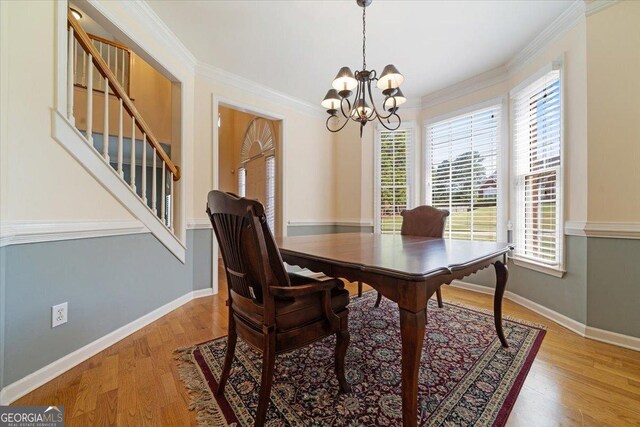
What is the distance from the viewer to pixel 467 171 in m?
3.31

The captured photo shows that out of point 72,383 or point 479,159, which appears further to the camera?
point 479,159

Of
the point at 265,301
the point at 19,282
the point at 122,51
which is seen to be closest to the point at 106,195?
the point at 19,282

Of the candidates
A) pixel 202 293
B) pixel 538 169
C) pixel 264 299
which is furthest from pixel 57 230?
pixel 538 169

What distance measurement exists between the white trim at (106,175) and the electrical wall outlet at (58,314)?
2.54 ft

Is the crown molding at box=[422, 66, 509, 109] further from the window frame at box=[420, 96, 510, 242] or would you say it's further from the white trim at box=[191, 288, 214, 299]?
the white trim at box=[191, 288, 214, 299]

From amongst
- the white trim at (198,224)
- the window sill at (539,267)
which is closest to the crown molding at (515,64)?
the window sill at (539,267)

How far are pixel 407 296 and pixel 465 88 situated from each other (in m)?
3.41

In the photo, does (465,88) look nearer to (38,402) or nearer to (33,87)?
(33,87)

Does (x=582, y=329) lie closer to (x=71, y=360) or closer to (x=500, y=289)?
(x=500, y=289)

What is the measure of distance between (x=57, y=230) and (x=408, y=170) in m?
3.77

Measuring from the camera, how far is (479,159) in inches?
126

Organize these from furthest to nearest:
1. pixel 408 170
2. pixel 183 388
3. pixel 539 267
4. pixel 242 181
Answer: pixel 242 181 < pixel 408 170 < pixel 539 267 < pixel 183 388

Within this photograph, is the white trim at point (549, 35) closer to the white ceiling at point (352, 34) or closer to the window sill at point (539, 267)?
the white ceiling at point (352, 34)

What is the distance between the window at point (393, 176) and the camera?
387 cm
